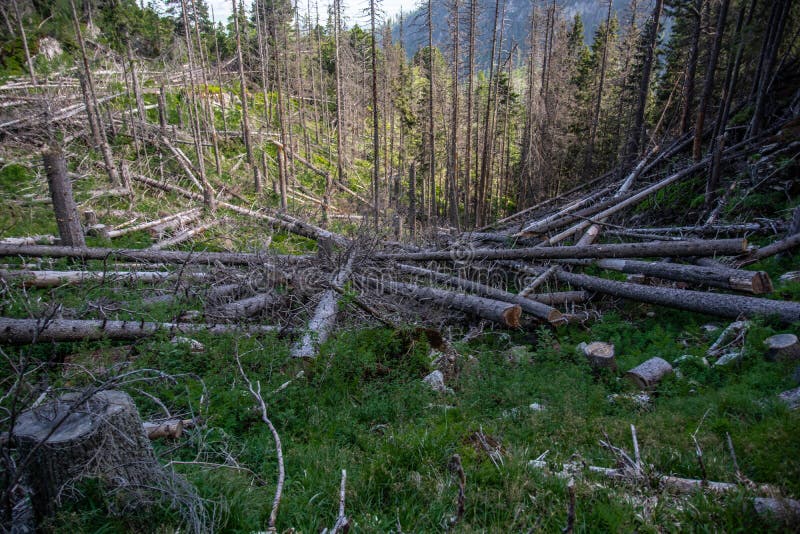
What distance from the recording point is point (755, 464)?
307 cm

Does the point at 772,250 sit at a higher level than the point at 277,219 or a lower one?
higher

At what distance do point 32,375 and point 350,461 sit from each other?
12.7ft

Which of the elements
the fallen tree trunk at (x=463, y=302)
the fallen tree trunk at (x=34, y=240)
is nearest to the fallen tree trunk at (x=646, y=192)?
the fallen tree trunk at (x=463, y=302)

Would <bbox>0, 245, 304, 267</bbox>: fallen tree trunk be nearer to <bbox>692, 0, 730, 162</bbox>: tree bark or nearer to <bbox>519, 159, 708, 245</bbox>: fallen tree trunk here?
<bbox>519, 159, 708, 245</bbox>: fallen tree trunk

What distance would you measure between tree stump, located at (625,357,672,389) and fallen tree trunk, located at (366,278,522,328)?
6.62ft

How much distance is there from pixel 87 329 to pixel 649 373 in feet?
22.8

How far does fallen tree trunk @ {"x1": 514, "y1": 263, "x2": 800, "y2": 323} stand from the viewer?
5.58 metres

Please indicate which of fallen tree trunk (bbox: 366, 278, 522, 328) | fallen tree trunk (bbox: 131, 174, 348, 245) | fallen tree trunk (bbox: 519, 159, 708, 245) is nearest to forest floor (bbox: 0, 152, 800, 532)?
fallen tree trunk (bbox: 366, 278, 522, 328)

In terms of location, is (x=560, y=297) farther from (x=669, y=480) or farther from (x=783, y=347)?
(x=669, y=480)

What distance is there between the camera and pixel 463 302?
7.61m

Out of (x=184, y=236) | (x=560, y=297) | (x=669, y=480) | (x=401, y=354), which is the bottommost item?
(x=560, y=297)

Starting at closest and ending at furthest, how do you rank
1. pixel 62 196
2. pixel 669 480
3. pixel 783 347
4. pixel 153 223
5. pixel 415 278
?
pixel 669 480 < pixel 783 347 < pixel 62 196 < pixel 415 278 < pixel 153 223

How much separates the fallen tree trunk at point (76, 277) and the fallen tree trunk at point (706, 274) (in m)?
8.25

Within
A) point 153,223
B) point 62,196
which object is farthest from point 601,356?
point 153,223
